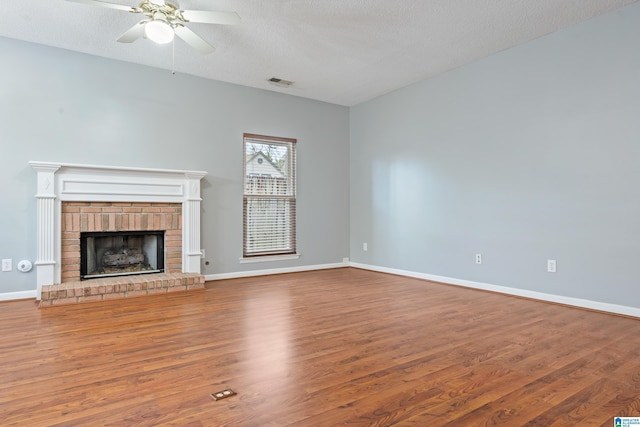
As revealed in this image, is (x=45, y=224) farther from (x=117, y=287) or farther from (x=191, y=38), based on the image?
(x=191, y=38)

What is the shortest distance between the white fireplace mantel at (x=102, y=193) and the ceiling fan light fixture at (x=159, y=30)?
6.54 ft

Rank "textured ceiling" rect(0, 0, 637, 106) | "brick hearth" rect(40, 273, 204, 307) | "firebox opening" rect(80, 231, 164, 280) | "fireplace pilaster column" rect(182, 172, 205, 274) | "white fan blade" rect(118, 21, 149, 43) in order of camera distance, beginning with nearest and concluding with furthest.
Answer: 1. "white fan blade" rect(118, 21, 149, 43)
2. "textured ceiling" rect(0, 0, 637, 106)
3. "brick hearth" rect(40, 273, 204, 307)
4. "firebox opening" rect(80, 231, 164, 280)
5. "fireplace pilaster column" rect(182, 172, 205, 274)

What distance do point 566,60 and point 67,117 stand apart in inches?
213

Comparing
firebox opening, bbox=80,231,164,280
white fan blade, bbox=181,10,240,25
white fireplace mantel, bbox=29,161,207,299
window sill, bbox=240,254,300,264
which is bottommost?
window sill, bbox=240,254,300,264

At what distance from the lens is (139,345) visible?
102 inches

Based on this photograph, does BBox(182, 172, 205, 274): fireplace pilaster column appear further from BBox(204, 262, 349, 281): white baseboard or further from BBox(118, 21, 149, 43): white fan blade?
BBox(118, 21, 149, 43): white fan blade

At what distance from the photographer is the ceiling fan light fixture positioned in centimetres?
285

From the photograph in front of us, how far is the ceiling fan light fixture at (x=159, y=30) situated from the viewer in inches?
112

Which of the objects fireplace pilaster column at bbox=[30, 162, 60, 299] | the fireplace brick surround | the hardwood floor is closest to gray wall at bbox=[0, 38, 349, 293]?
fireplace pilaster column at bbox=[30, 162, 60, 299]

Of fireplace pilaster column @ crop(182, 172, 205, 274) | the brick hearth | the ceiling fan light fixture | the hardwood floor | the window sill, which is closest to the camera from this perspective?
the hardwood floor

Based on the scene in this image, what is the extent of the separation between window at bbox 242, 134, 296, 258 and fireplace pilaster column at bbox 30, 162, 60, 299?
2290mm

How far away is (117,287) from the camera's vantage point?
4.11 meters

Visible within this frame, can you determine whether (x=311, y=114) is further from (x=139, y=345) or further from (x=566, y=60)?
(x=139, y=345)

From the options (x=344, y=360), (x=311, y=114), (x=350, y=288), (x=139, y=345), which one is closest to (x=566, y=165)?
(x=350, y=288)
